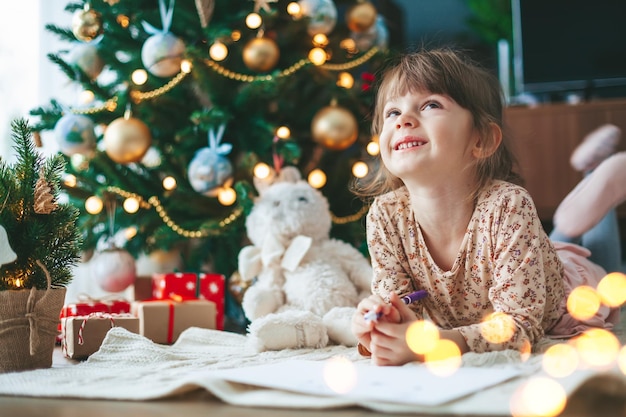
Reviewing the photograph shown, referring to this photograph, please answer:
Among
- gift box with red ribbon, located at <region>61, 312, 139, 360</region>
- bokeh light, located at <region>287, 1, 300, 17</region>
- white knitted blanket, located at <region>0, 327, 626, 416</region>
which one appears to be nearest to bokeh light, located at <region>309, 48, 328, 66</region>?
bokeh light, located at <region>287, 1, 300, 17</region>

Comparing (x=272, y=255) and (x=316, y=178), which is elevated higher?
(x=316, y=178)

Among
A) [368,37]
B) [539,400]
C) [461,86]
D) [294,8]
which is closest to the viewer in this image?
[539,400]

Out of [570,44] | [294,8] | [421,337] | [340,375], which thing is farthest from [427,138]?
[570,44]

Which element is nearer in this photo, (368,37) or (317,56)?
(317,56)

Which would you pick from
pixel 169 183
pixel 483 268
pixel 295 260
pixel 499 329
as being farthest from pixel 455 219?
pixel 169 183

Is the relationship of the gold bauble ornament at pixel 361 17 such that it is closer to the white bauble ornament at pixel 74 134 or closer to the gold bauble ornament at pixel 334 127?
the gold bauble ornament at pixel 334 127

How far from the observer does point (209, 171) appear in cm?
178

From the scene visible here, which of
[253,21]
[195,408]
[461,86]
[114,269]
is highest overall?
[253,21]

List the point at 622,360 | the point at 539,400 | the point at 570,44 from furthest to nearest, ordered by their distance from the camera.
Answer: the point at 570,44 < the point at 622,360 < the point at 539,400

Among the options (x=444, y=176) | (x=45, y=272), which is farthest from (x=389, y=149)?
(x=45, y=272)

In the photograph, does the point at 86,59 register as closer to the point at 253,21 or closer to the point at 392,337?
the point at 253,21

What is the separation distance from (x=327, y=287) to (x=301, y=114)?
62 centimetres

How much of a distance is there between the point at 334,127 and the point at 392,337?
0.88 meters

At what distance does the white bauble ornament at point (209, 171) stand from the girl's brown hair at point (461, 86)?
0.57 metres
